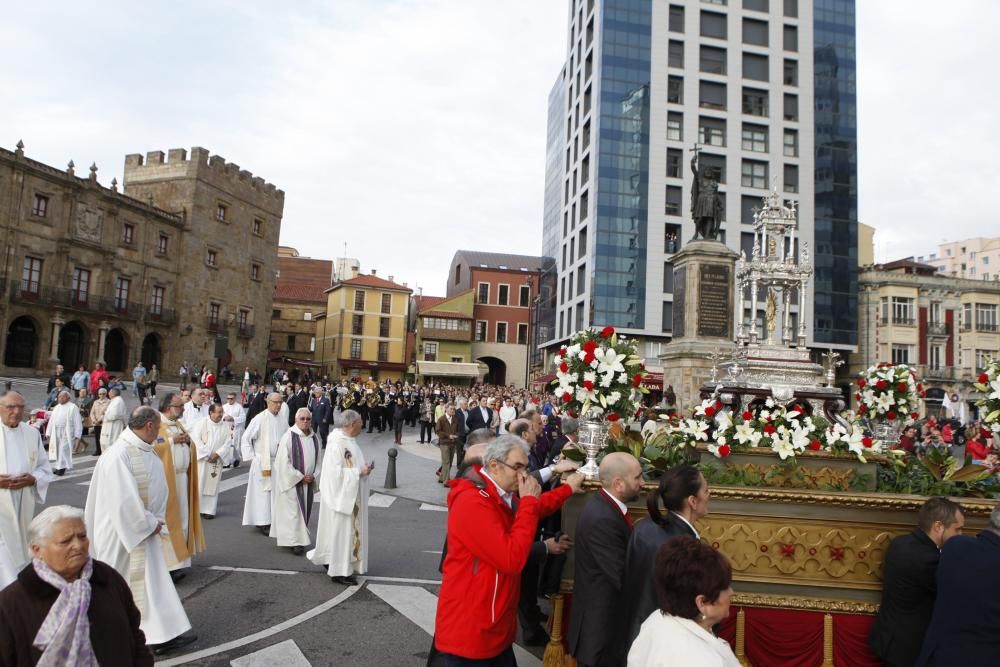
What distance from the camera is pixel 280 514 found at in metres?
8.75

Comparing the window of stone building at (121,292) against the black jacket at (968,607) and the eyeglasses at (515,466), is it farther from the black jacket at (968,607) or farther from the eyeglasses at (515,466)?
the black jacket at (968,607)

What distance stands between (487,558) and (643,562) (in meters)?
0.93

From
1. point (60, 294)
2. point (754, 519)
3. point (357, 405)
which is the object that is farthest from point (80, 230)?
point (754, 519)

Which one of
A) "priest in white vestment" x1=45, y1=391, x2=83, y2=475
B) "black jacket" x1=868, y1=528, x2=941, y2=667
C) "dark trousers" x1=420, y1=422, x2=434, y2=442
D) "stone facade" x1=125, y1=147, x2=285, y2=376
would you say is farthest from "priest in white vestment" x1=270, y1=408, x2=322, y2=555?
"stone facade" x1=125, y1=147, x2=285, y2=376

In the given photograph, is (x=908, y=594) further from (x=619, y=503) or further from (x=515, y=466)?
(x=515, y=466)

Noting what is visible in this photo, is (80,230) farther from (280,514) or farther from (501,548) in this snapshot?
(501,548)

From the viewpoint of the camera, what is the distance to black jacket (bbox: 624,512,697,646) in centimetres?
377

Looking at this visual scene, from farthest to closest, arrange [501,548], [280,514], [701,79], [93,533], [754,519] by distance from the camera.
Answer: [701,79] → [280,514] → [93,533] → [754,519] → [501,548]

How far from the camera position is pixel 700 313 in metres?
22.5

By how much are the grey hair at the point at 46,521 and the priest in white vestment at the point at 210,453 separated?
6897mm

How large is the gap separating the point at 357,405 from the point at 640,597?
25745 millimetres

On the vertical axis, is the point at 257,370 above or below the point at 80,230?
below

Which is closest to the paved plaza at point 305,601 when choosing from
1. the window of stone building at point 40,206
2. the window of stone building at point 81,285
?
the window of stone building at point 40,206

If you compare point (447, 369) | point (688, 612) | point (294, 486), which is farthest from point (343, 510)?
point (447, 369)
